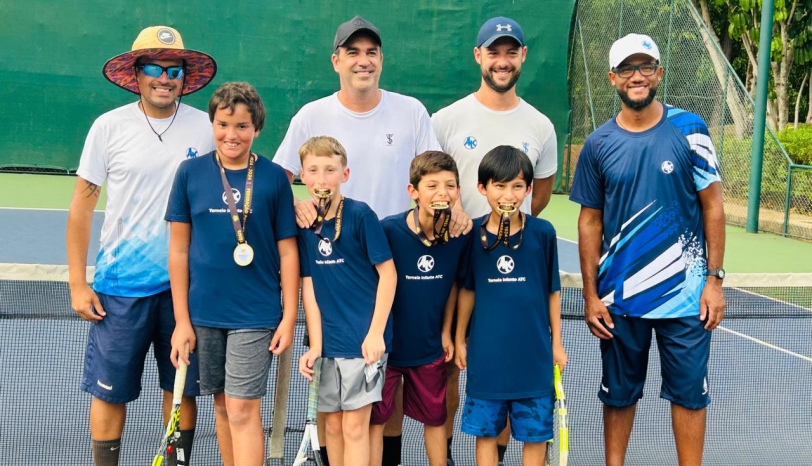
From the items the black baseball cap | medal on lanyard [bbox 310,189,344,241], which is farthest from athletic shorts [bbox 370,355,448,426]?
the black baseball cap

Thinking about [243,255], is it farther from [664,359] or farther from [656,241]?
[664,359]

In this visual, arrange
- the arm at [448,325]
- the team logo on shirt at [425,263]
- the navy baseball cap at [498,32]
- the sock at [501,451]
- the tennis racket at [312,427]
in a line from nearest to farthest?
the tennis racket at [312,427] < the team logo on shirt at [425,263] < the arm at [448,325] < the navy baseball cap at [498,32] < the sock at [501,451]

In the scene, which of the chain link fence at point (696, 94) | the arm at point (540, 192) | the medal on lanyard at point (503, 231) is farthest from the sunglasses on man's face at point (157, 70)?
the chain link fence at point (696, 94)

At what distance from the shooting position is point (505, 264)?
3.28 m

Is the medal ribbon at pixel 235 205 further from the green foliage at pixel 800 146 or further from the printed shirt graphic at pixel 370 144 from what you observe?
the green foliage at pixel 800 146

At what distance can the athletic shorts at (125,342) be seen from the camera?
3.34m

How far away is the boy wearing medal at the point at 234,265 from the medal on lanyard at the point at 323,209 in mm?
81

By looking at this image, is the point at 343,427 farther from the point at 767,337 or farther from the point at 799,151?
the point at 799,151

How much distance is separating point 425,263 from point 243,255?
2.17ft

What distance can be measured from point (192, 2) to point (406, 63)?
3.51 meters

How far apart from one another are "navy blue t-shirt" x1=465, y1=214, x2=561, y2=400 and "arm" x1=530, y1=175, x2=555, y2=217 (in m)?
0.58

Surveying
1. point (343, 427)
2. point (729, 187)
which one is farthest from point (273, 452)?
point (729, 187)

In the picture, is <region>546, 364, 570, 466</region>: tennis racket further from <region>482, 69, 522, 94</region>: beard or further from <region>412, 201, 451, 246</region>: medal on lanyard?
<region>482, 69, 522, 94</region>: beard

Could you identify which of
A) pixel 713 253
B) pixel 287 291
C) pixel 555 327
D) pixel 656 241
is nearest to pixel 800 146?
pixel 713 253
